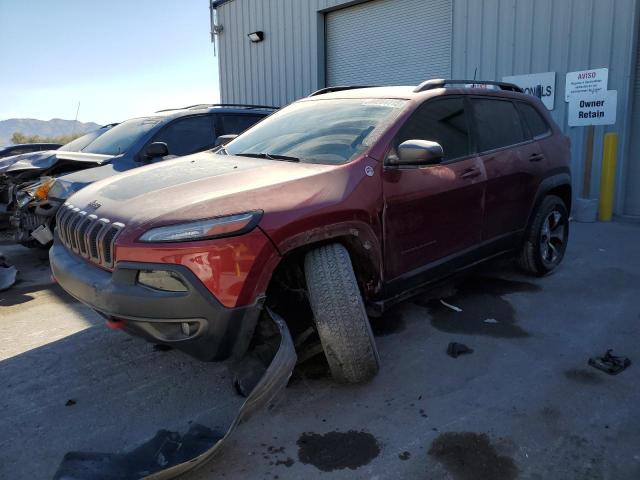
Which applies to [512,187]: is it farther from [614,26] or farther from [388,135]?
[614,26]

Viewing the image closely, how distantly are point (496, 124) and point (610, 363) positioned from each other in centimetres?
201

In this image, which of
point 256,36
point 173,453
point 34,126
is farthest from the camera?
point 34,126

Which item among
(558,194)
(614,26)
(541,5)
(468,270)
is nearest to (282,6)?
(541,5)

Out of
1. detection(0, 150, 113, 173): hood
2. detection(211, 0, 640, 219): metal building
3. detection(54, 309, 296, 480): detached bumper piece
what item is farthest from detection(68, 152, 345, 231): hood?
detection(211, 0, 640, 219): metal building

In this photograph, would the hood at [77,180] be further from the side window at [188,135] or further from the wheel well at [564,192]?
the wheel well at [564,192]

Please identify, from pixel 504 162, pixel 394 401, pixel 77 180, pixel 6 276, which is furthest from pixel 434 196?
pixel 6 276

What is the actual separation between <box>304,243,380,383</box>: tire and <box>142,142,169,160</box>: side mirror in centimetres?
317

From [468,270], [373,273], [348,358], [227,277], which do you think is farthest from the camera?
[468,270]

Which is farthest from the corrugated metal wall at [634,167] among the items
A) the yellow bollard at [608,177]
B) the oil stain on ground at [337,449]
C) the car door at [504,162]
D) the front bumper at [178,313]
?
the front bumper at [178,313]

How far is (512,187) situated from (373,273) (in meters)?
1.73

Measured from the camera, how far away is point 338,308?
2.80 m

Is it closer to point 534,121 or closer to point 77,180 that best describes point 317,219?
point 534,121

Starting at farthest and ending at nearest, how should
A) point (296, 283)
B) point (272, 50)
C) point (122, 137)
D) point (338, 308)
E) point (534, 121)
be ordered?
point (272, 50), point (122, 137), point (534, 121), point (296, 283), point (338, 308)

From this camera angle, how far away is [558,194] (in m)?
5.09
